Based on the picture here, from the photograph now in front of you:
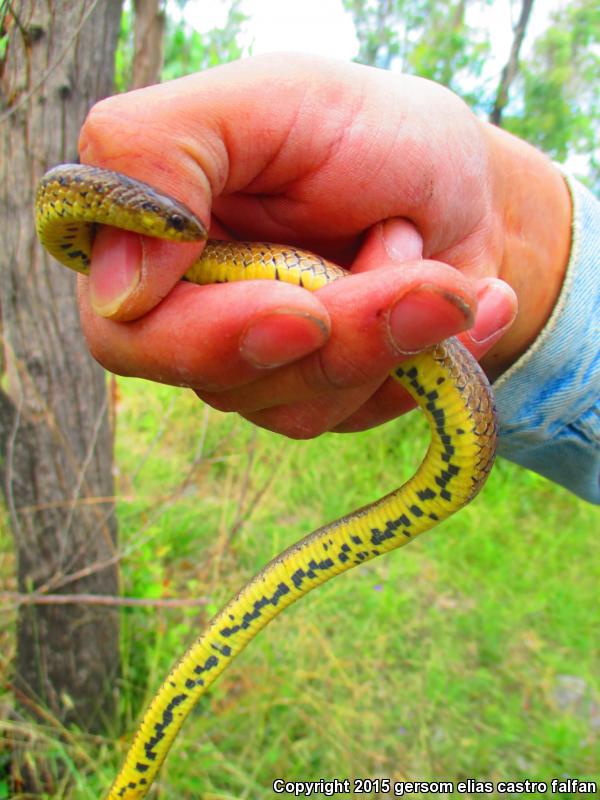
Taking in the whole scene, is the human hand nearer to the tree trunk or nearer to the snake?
the snake

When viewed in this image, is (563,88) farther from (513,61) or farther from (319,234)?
(319,234)

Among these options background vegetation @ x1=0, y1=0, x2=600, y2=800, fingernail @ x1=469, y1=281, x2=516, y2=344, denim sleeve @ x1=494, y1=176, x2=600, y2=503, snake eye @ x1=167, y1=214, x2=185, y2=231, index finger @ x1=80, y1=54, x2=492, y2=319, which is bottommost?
background vegetation @ x1=0, y1=0, x2=600, y2=800

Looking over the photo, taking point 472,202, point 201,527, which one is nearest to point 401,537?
point 472,202

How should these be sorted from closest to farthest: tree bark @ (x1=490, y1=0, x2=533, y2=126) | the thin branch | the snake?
the snake, the thin branch, tree bark @ (x1=490, y1=0, x2=533, y2=126)

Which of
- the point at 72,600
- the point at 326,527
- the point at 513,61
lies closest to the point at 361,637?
the point at 72,600

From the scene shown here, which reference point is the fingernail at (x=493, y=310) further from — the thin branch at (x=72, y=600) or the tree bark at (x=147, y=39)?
the tree bark at (x=147, y=39)

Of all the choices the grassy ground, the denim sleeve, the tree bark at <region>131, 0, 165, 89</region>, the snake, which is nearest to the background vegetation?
the grassy ground
